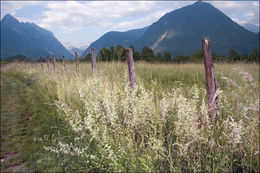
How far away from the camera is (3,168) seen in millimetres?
3705

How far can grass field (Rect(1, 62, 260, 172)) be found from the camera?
2234mm

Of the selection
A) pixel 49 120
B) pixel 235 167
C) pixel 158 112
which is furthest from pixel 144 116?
pixel 49 120

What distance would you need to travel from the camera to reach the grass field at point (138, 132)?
2234mm

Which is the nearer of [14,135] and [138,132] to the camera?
[138,132]

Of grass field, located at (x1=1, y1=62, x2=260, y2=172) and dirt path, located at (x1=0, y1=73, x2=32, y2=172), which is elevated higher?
grass field, located at (x1=1, y1=62, x2=260, y2=172)

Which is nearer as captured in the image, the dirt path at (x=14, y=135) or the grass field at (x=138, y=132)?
the grass field at (x=138, y=132)

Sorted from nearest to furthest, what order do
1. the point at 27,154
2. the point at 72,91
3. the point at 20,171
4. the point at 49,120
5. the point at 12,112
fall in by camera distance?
the point at 20,171 → the point at 27,154 → the point at 49,120 → the point at 72,91 → the point at 12,112

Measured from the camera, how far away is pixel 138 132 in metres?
3.03

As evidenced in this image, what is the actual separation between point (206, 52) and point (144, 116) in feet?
5.29

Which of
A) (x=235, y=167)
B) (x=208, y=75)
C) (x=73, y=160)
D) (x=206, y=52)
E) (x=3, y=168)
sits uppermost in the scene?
(x=206, y=52)

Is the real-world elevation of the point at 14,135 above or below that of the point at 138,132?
below

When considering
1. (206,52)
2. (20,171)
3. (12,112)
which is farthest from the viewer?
(12,112)

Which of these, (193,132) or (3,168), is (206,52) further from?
(3,168)

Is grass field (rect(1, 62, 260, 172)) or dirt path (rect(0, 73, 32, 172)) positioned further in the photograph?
dirt path (rect(0, 73, 32, 172))
